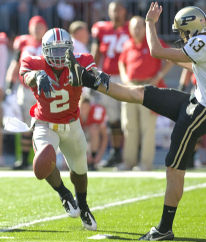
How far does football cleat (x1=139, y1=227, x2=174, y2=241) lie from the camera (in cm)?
541

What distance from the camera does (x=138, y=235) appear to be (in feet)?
18.4

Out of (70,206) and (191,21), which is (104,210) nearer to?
(70,206)

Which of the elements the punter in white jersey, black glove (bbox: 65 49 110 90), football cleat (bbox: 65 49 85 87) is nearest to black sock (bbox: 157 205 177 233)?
the punter in white jersey

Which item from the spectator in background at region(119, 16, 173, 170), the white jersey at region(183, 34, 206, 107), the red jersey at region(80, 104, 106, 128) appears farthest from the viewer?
the red jersey at region(80, 104, 106, 128)

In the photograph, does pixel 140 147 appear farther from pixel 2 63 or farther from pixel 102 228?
pixel 102 228

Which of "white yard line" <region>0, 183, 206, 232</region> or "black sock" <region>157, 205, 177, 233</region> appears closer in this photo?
"black sock" <region>157, 205, 177, 233</region>

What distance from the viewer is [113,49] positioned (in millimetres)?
10414

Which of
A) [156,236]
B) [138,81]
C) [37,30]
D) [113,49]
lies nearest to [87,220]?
[156,236]

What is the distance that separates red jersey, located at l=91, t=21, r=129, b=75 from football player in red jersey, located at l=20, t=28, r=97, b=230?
4.38 meters

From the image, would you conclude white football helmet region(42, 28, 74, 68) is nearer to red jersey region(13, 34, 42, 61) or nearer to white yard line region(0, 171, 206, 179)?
white yard line region(0, 171, 206, 179)

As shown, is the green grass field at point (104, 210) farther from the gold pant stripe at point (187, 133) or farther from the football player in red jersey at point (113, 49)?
the football player in red jersey at point (113, 49)

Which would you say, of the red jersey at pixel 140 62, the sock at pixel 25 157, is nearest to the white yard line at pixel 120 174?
the sock at pixel 25 157

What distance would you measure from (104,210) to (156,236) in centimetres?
154

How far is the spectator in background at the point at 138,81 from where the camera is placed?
9930mm
